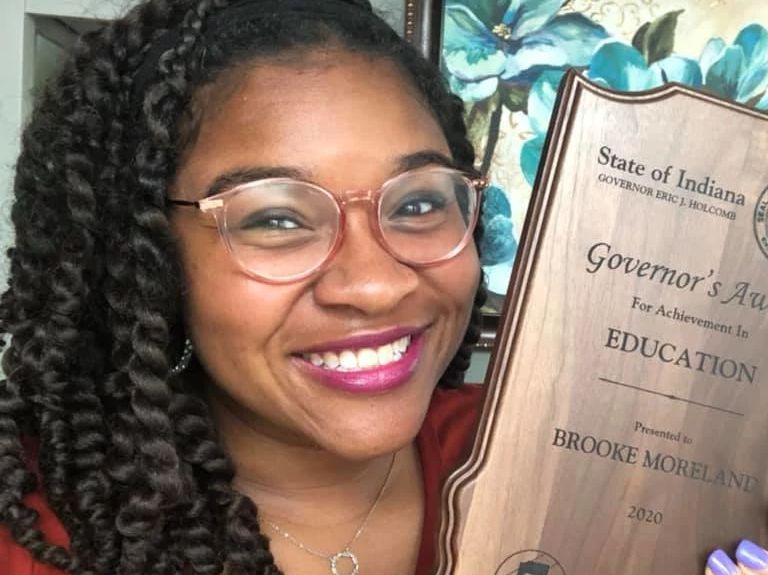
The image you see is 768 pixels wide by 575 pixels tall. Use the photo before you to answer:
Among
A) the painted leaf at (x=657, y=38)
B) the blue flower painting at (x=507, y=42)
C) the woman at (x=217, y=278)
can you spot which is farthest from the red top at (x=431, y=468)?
the painted leaf at (x=657, y=38)

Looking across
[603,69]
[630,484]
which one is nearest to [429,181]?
[630,484]

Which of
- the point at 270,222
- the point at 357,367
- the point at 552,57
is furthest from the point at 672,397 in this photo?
the point at 552,57

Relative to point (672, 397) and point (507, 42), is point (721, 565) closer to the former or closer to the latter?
point (672, 397)

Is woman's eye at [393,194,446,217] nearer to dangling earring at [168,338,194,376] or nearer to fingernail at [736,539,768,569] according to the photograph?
dangling earring at [168,338,194,376]

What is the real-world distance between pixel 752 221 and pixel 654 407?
18 centimetres

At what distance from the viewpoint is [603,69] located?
1.35 meters

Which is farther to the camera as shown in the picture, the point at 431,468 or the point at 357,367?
the point at 431,468

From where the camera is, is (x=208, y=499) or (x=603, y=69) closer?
(x=208, y=499)

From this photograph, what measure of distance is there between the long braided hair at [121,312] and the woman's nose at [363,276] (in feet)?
0.57

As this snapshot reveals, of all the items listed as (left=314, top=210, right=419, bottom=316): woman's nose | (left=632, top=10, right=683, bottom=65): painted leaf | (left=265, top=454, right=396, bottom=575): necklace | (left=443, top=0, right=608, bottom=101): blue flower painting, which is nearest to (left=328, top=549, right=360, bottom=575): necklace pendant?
A: (left=265, top=454, right=396, bottom=575): necklace

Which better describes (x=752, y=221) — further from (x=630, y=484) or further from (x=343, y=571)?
(x=343, y=571)

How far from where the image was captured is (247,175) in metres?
0.76

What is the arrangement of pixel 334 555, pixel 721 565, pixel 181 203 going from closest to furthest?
pixel 721 565, pixel 181 203, pixel 334 555

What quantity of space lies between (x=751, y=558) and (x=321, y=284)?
438 millimetres
